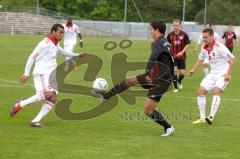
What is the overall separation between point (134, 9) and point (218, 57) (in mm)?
86632

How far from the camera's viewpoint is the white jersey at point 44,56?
10.4 m

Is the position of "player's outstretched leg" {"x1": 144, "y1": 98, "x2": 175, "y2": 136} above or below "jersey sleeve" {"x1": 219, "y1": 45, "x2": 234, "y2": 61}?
below

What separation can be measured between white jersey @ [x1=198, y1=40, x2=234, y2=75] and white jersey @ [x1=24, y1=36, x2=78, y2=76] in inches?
122

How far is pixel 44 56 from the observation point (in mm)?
10539

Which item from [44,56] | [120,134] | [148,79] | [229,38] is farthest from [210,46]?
[229,38]

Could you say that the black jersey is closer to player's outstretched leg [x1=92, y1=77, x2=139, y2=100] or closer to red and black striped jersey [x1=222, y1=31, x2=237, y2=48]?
player's outstretched leg [x1=92, y1=77, x2=139, y2=100]

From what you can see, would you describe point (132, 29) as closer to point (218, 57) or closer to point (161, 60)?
point (218, 57)

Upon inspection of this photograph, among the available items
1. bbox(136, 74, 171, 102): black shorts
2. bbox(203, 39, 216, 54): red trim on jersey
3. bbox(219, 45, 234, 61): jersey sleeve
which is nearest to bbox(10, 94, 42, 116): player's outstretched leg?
bbox(136, 74, 171, 102): black shorts

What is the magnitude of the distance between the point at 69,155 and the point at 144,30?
63510mm

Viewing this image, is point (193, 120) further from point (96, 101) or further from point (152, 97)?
point (96, 101)

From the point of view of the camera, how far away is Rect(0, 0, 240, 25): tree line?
91.0 metres

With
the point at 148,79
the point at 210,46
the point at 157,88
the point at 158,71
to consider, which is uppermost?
the point at 210,46

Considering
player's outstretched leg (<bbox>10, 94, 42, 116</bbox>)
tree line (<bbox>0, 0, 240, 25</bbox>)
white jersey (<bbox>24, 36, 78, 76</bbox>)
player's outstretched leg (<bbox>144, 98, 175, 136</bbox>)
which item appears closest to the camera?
player's outstretched leg (<bbox>144, 98, 175, 136</bbox>)

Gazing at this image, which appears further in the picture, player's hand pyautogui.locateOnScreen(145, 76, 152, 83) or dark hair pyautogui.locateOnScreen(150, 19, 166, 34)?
player's hand pyautogui.locateOnScreen(145, 76, 152, 83)
